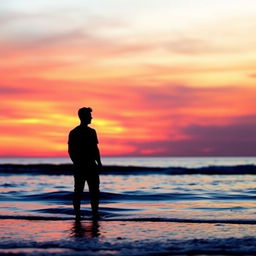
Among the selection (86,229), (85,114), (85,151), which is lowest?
(86,229)

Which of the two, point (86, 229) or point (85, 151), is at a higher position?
point (85, 151)

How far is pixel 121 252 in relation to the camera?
6547mm

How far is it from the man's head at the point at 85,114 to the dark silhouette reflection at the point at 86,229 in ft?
6.18

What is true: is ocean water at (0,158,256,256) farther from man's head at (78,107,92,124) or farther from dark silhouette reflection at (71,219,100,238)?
man's head at (78,107,92,124)

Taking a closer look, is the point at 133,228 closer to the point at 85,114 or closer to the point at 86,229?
the point at 86,229

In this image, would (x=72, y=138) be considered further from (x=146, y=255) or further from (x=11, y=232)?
(x=146, y=255)

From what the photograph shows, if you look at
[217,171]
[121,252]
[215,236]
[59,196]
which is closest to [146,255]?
[121,252]

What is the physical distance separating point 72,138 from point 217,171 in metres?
34.9

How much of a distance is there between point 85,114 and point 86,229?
2259 millimetres

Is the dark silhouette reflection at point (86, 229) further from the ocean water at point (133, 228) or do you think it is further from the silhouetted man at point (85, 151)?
the silhouetted man at point (85, 151)

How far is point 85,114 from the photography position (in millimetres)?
9812

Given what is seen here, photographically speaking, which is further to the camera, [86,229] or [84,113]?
[84,113]

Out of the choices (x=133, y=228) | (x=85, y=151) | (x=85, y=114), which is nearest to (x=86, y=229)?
(x=133, y=228)

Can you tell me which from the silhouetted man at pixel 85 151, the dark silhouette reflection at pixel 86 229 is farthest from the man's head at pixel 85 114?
the dark silhouette reflection at pixel 86 229
